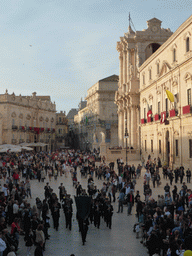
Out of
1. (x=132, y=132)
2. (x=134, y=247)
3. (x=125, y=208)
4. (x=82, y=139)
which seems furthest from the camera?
(x=82, y=139)

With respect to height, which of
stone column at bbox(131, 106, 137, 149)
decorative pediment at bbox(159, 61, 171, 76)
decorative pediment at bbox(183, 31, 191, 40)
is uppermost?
decorative pediment at bbox(183, 31, 191, 40)

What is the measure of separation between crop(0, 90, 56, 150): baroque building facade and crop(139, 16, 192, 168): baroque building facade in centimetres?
3139

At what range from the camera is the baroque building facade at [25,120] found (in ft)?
198

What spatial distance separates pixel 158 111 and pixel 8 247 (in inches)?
1112

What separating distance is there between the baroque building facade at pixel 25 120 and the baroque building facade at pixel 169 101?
103 ft

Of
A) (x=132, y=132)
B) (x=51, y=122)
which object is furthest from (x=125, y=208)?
(x=51, y=122)

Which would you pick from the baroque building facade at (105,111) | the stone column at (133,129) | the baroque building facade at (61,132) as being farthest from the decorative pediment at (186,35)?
the baroque building facade at (61,132)

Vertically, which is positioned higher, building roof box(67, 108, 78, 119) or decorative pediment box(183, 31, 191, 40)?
building roof box(67, 108, 78, 119)

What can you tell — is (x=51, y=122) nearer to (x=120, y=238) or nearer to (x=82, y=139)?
(x=82, y=139)

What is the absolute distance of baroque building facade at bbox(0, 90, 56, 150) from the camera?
198ft

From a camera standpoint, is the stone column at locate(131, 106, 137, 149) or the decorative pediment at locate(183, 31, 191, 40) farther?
the stone column at locate(131, 106, 137, 149)

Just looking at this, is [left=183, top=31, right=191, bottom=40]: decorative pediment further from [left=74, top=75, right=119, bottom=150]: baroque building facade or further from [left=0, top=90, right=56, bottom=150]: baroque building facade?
[left=0, top=90, right=56, bottom=150]: baroque building facade

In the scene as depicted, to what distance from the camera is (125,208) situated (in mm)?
16609

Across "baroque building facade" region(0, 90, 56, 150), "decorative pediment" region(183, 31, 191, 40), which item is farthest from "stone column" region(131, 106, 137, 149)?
"baroque building facade" region(0, 90, 56, 150)
